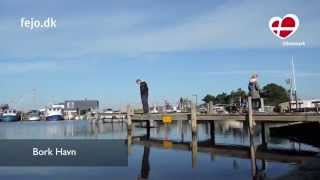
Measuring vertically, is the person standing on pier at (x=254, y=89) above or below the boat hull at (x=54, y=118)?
above

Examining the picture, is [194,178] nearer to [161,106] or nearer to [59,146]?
[59,146]

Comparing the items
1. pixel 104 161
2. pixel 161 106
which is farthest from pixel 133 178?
pixel 161 106

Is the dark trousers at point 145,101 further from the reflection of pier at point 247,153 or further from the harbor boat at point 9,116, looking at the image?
the harbor boat at point 9,116

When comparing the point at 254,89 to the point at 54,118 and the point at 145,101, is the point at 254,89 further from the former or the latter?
the point at 54,118

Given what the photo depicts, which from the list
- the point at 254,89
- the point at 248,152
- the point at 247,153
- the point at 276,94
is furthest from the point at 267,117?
the point at 276,94

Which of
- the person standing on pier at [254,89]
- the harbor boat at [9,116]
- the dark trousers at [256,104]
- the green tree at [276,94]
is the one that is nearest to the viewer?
the person standing on pier at [254,89]

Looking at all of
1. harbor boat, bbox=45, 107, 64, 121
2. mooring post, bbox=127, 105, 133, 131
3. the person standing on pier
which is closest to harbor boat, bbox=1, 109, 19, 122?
harbor boat, bbox=45, 107, 64, 121

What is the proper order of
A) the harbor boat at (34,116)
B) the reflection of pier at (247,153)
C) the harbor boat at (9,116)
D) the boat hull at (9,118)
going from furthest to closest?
the harbor boat at (34,116)
the harbor boat at (9,116)
the boat hull at (9,118)
the reflection of pier at (247,153)

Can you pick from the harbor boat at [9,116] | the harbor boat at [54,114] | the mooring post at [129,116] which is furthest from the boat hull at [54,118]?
the mooring post at [129,116]

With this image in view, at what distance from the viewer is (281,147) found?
2928 cm

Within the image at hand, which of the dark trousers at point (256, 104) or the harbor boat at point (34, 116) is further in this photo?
the harbor boat at point (34, 116)

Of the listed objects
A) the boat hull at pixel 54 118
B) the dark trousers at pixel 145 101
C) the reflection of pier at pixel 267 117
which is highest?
the dark trousers at pixel 145 101

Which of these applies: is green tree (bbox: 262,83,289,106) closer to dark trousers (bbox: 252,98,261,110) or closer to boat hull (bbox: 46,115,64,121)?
dark trousers (bbox: 252,98,261,110)

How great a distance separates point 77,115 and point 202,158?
90895 mm
